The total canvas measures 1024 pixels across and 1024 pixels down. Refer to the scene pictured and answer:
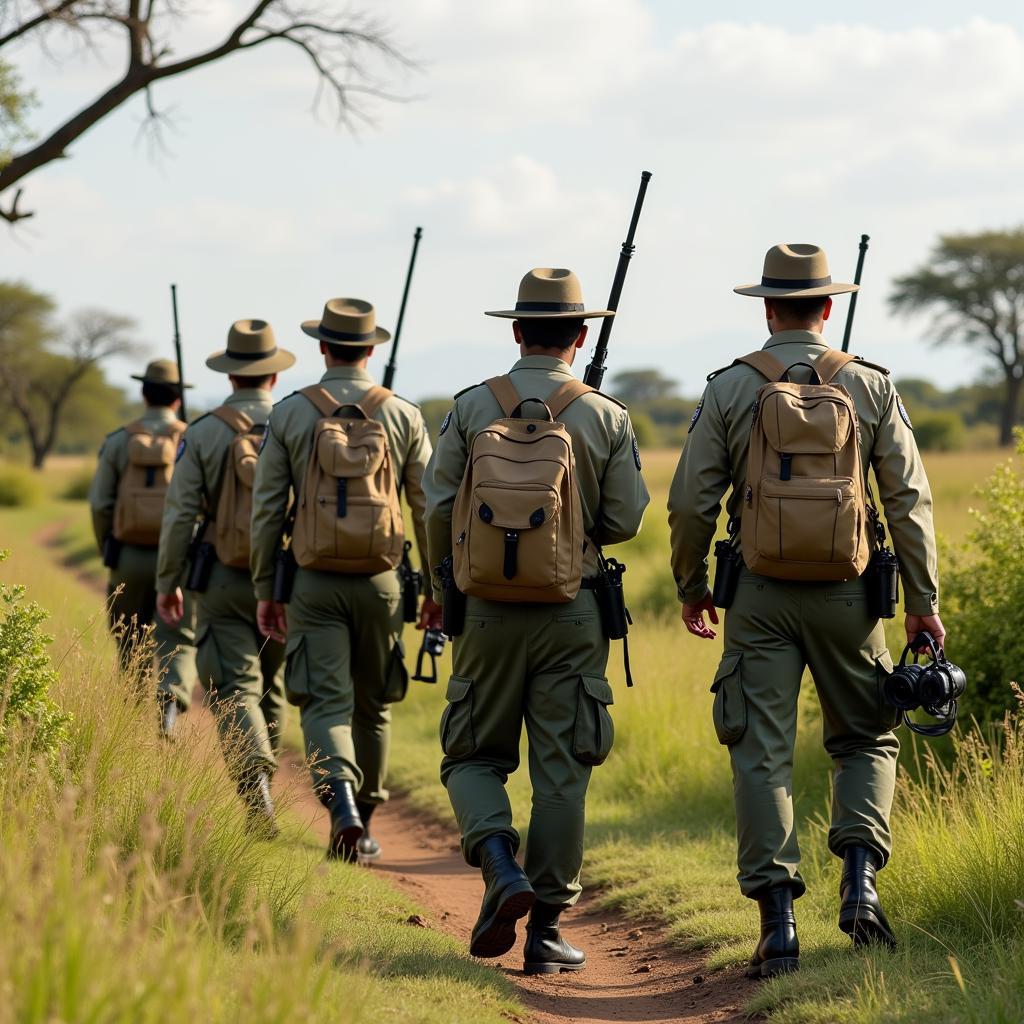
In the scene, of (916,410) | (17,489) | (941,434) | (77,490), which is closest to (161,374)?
(17,489)

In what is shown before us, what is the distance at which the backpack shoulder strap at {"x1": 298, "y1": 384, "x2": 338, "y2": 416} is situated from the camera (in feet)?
23.1

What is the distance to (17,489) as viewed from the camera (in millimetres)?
42156

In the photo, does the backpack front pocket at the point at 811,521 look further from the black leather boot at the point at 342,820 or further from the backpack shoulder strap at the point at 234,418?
the backpack shoulder strap at the point at 234,418

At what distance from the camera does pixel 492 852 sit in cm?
539

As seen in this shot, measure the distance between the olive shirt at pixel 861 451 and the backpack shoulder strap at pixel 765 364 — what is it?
0.03 m

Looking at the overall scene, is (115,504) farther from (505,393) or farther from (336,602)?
(505,393)

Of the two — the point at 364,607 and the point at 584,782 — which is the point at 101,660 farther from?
the point at 584,782

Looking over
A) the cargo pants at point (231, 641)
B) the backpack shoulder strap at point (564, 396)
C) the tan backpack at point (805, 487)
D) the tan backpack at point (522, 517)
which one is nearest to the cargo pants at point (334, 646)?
the cargo pants at point (231, 641)

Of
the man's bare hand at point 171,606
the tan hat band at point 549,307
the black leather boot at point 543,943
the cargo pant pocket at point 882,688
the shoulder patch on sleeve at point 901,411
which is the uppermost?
the tan hat band at point 549,307

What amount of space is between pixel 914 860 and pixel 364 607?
9.26ft

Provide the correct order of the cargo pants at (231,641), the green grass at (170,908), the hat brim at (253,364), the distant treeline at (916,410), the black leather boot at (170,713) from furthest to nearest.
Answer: the distant treeline at (916,410) → the black leather boot at (170,713) → the hat brim at (253,364) → the cargo pants at (231,641) → the green grass at (170,908)

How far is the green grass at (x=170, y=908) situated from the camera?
9.96 feet

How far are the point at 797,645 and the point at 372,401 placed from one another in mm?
2652

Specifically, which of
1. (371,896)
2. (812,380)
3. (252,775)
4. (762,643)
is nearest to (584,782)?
(762,643)
